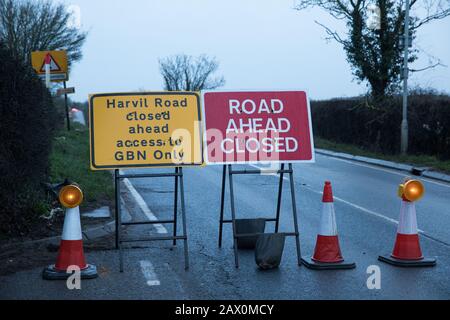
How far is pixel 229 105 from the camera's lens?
7152 mm

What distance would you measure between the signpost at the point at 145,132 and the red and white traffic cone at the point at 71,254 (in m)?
0.64

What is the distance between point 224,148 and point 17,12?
27.3m

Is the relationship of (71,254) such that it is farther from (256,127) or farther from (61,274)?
(256,127)

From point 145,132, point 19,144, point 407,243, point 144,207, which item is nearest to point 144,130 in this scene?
point 145,132

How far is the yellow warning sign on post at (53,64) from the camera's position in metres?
16.7

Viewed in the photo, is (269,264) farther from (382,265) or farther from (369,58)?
(369,58)

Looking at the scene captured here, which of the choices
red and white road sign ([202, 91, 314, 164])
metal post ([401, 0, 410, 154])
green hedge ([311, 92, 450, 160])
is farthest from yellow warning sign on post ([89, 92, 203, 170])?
metal post ([401, 0, 410, 154])

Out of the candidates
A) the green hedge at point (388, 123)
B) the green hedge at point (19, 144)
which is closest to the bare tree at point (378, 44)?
the green hedge at point (388, 123)

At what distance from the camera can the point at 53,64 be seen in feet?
54.5

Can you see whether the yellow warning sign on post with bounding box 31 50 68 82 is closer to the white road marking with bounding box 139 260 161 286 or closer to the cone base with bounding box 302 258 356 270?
the white road marking with bounding box 139 260 161 286

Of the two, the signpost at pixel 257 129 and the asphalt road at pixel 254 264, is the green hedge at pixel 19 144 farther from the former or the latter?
the signpost at pixel 257 129

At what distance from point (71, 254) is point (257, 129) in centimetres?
238

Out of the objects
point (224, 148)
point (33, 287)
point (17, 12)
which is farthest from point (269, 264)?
point (17, 12)

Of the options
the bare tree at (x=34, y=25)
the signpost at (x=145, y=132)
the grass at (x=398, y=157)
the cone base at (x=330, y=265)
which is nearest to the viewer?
the cone base at (x=330, y=265)
